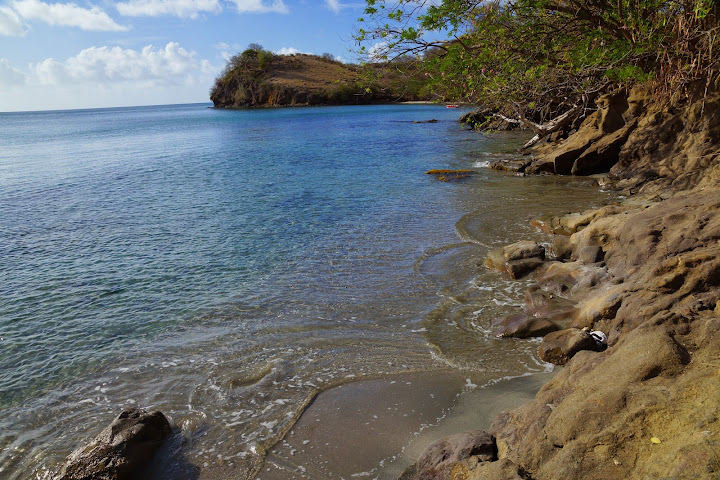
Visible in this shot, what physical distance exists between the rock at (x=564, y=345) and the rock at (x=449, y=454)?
265cm

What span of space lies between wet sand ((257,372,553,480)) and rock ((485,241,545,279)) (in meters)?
3.87

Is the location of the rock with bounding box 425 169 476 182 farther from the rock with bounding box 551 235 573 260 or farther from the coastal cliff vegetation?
the rock with bounding box 551 235 573 260

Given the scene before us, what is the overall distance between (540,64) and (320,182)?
11.6m

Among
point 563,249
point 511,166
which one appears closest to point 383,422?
point 563,249

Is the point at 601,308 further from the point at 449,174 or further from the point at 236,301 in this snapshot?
the point at 449,174

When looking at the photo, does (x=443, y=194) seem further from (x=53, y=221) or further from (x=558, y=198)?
(x=53, y=221)

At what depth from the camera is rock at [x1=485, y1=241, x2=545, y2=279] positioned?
10.0 m

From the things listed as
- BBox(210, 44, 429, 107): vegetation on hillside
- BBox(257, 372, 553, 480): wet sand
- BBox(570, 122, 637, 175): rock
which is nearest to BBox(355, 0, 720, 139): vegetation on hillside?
BBox(570, 122, 637, 175): rock

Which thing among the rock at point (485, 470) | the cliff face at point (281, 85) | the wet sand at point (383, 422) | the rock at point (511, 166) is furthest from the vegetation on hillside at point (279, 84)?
the rock at point (485, 470)

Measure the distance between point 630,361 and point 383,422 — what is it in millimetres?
2825

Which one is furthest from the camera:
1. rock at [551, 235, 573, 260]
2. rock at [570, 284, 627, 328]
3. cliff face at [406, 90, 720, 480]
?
rock at [551, 235, 573, 260]

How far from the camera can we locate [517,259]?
406 inches

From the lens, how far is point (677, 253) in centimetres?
656

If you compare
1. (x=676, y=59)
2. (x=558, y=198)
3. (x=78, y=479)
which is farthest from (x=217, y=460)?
(x=676, y=59)
